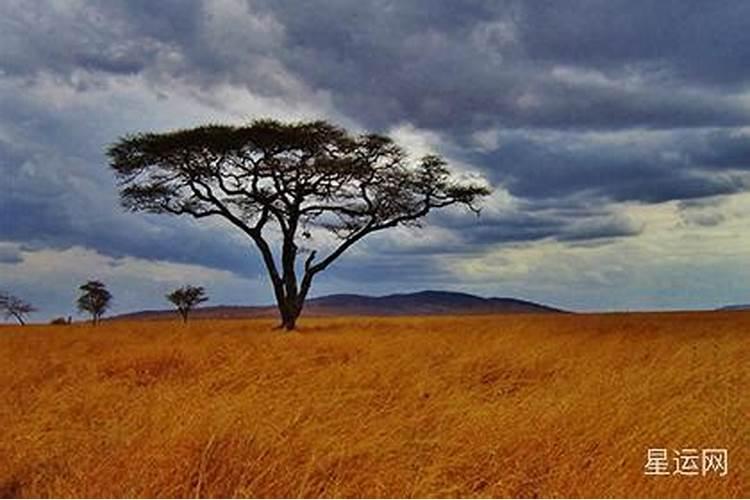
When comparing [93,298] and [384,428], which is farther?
[93,298]

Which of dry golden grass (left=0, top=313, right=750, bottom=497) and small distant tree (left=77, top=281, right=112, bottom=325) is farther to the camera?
small distant tree (left=77, top=281, right=112, bottom=325)

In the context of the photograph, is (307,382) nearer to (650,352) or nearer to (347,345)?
(650,352)

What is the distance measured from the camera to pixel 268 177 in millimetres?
28828

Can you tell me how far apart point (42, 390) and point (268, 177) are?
1968cm

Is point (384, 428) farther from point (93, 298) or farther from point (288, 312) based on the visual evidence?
point (93, 298)

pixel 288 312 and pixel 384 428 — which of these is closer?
pixel 384 428

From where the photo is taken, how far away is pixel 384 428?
6508 mm

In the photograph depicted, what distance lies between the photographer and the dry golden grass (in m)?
5.58

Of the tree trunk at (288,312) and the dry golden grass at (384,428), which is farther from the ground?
the tree trunk at (288,312)

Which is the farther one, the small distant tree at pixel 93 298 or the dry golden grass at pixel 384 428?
the small distant tree at pixel 93 298

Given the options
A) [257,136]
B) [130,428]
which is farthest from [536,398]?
[257,136]

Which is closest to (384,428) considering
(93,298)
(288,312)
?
(288,312)

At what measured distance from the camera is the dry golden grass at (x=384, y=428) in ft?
18.3

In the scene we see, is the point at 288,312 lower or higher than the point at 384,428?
higher
